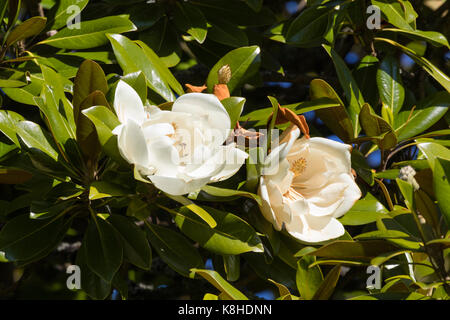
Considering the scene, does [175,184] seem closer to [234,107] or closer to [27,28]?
[234,107]

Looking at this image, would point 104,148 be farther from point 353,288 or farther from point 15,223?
point 353,288

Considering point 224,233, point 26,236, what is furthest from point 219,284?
point 26,236

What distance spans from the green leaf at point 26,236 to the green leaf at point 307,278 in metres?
0.61

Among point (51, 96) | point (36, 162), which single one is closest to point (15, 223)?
point (36, 162)

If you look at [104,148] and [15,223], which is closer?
[104,148]

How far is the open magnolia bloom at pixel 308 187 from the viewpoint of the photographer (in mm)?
1439

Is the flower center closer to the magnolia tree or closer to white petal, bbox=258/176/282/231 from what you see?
the magnolia tree

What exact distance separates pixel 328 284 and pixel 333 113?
0.52 metres

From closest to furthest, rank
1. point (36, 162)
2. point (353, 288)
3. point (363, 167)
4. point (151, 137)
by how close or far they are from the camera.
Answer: point (151, 137) → point (36, 162) → point (363, 167) → point (353, 288)

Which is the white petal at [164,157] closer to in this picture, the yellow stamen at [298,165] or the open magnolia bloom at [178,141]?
the open magnolia bloom at [178,141]

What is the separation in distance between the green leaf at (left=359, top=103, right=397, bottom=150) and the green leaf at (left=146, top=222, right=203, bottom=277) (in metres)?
0.57

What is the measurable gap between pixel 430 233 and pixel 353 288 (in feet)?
4.95

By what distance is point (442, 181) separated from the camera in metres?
1.38
